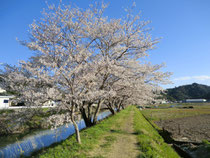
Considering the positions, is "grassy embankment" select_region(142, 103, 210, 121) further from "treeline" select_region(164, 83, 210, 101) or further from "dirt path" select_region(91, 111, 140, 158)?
"treeline" select_region(164, 83, 210, 101)

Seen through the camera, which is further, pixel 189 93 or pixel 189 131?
pixel 189 93

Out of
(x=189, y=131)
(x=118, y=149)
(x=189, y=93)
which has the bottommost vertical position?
(x=189, y=131)

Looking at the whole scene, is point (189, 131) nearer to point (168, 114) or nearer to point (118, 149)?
point (118, 149)

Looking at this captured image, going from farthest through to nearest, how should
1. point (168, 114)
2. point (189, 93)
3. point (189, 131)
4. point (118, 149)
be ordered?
point (189, 93) < point (168, 114) < point (189, 131) < point (118, 149)

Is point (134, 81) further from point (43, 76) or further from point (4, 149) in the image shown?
point (4, 149)

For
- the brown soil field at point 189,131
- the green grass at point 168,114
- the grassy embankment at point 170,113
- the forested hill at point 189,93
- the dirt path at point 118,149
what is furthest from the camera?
the forested hill at point 189,93

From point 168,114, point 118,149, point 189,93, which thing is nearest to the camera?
point 118,149

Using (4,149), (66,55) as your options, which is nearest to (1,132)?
(4,149)

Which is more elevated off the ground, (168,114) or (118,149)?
(118,149)

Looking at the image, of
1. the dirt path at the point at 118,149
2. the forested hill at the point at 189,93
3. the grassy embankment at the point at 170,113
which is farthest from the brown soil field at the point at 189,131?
the forested hill at the point at 189,93

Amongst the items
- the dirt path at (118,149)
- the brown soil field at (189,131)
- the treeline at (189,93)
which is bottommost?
Result: the brown soil field at (189,131)

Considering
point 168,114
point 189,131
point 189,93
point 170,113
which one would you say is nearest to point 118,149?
point 189,131

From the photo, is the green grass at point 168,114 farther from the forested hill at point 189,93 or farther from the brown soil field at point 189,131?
the forested hill at point 189,93

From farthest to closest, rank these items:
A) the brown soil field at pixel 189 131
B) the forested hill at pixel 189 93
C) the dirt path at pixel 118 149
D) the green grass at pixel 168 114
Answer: the forested hill at pixel 189 93
the green grass at pixel 168 114
the brown soil field at pixel 189 131
the dirt path at pixel 118 149
